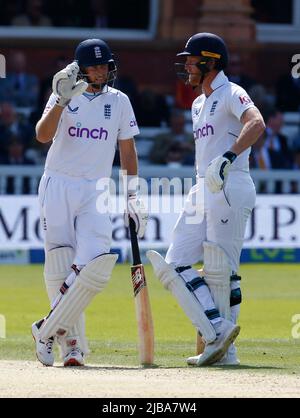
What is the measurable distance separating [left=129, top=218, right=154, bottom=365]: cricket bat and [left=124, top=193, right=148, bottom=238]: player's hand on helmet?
3cm

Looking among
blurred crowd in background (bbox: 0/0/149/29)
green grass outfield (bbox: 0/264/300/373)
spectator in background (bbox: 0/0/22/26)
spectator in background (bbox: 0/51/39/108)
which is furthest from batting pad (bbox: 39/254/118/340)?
spectator in background (bbox: 0/0/22/26)

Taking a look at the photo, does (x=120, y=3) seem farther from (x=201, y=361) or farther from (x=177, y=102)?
(x=201, y=361)

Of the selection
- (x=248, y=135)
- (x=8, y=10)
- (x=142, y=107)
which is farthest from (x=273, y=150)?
(x=248, y=135)

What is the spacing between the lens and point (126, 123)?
8594mm

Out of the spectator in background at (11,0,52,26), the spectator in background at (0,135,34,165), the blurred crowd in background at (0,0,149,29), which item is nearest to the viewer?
the spectator in background at (0,135,34,165)

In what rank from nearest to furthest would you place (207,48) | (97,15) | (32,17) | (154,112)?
(207,48), (154,112), (32,17), (97,15)

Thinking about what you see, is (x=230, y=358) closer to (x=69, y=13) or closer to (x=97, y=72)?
(x=97, y=72)

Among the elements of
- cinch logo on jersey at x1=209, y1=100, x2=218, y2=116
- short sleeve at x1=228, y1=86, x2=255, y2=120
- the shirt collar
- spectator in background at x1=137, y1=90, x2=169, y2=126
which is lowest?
spectator in background at x1=137, y1=90, x2=169, y2=126

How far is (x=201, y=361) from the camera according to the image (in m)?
8.30

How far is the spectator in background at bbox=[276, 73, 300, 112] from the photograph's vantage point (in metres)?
19.9

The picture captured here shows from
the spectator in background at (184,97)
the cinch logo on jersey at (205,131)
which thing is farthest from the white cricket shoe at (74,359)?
the spectator in background at (184,97)

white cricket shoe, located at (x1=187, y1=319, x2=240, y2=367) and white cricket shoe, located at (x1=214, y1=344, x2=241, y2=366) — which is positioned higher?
white cricket shoe, located at (x1=187, y1=319, x2=240, y2=367)

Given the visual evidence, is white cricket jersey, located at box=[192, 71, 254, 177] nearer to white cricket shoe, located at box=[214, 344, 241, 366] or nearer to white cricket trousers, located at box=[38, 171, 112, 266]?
white cricket trousers, located at box=[38, 171, 112, 266]

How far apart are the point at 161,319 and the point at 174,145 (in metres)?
6.37
